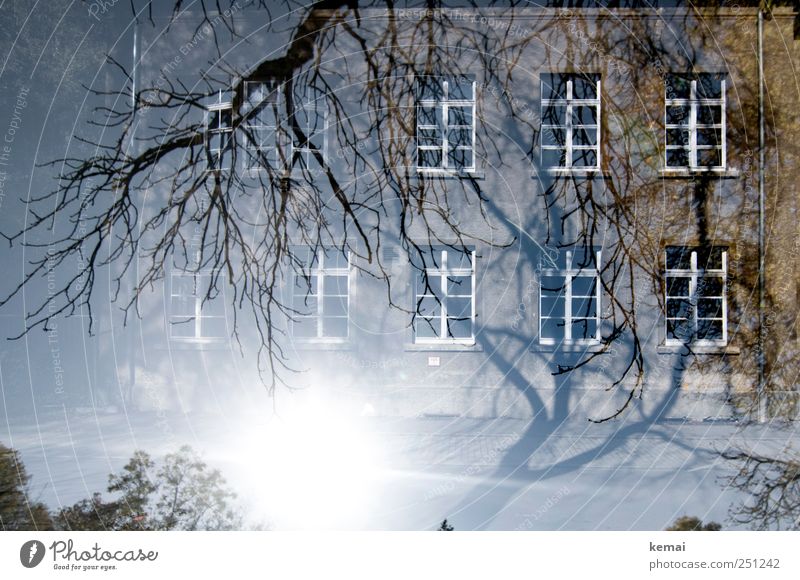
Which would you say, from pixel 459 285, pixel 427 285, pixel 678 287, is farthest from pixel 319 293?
pixel 678 287

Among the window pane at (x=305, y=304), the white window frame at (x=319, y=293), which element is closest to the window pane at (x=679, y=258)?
the white window frame at (x=319, y=293)

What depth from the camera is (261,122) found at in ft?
6.33

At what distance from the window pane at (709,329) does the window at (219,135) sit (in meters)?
1.66

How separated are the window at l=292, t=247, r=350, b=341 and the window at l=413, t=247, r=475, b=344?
243 millimetres

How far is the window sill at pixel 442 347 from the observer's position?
6.25 feet

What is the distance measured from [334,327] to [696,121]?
1392 millimetres

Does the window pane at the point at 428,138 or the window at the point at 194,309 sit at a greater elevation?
the window pane at the point at 428,138

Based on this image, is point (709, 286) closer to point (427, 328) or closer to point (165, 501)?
point (427, 328)

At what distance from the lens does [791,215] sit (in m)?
1.97

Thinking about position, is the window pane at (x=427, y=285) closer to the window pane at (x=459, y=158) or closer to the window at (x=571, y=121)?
the window pane at (x=459, y=158)

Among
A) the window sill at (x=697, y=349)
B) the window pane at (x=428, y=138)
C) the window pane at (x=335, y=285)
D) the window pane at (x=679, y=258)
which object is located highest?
the window pane at (x=428, y=138)

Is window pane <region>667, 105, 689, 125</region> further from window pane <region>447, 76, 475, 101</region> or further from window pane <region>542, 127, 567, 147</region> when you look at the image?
window pane <region>447, 76, 475, 101</region>

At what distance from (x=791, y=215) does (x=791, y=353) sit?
47cm

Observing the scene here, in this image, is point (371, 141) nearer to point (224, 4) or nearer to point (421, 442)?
point (224, 4)
